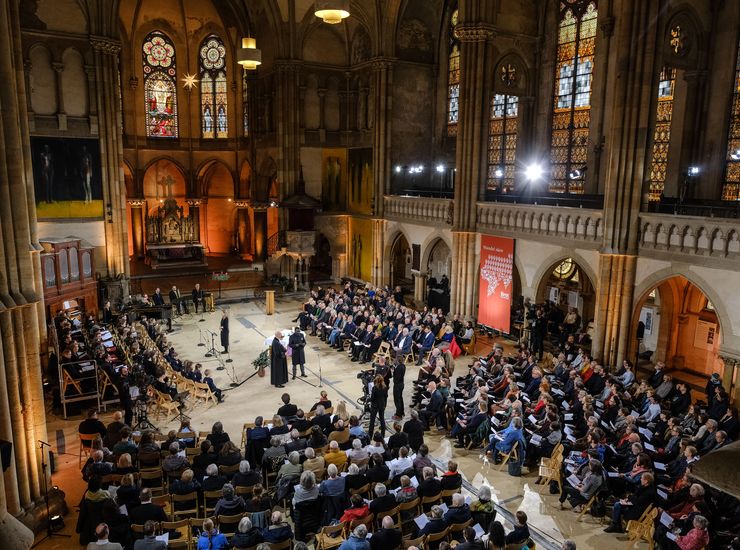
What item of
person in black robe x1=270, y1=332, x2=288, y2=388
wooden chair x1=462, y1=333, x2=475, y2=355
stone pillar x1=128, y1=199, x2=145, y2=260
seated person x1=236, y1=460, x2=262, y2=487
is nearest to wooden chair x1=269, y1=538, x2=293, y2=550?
seated person x1=236, y1=460, x2=262, y2=487

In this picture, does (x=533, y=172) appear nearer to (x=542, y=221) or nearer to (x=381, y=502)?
(x=542, y=221)

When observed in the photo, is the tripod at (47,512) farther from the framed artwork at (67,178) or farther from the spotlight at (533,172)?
the spotlight at (533,172)

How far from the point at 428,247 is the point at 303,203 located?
24.2 feet

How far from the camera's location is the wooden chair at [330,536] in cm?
809

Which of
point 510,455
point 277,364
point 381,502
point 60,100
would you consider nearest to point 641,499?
point 510,455

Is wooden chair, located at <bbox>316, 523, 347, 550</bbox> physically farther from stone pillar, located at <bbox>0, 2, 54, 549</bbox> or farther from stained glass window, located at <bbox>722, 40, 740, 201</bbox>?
stained glass window, located at <bbox>722, 40, 740, 201</bbox>

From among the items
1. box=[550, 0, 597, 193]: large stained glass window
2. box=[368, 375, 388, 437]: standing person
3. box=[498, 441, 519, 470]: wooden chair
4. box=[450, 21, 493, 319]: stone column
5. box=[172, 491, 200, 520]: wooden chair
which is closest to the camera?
box=[172, 491, 200, 520]: wooden chair

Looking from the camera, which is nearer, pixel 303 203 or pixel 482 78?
pixel 482 78

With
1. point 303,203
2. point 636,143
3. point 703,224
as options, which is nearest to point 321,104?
point 303,203

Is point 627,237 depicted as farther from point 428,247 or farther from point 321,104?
point 321,104

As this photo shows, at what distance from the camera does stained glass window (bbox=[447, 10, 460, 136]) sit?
1067 inches

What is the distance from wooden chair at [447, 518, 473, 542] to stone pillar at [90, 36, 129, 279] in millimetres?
20999

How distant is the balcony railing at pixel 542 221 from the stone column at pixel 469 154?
2.24ft

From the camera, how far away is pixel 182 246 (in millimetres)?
33312
